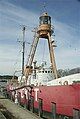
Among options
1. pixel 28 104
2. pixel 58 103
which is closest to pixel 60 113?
pixel 58 103

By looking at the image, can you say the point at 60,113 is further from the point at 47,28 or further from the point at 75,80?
the point at 47,28

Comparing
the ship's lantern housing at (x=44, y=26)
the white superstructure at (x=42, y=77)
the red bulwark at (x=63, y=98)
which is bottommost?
the red bulwark at (x=63, y=98)

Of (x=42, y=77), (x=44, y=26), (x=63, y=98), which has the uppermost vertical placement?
(x=44, y=26)

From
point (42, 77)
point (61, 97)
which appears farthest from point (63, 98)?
point (42, 77)

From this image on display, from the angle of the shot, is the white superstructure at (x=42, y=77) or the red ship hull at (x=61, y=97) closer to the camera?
the red ship hull at (x=61, y=97)

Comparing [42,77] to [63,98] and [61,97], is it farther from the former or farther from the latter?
[63,98]

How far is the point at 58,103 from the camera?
1845 cm

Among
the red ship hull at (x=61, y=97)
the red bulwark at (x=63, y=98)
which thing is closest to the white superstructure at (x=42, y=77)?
the red ship hull at (x=61, y=97)

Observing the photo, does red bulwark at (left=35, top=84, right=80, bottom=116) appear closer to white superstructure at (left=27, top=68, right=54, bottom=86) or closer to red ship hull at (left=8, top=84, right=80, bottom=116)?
red ship hull at (left=8, top=84, right=80, bottom=116)

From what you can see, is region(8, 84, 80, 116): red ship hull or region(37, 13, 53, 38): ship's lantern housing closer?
region(8, 84, 80, 116): red ship hull

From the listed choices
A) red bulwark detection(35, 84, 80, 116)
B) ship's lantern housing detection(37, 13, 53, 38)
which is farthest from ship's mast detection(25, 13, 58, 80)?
red bulwark detection(35, 84, 80, 116)

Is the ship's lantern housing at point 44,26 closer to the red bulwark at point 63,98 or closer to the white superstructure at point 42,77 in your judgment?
the white superstructure at point 42,77

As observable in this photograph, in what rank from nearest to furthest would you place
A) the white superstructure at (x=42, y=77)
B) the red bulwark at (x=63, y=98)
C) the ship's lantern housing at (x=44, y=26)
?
the red bulwark at (x=63, y=98)
the white superstructure at (x=42, y=77)
the ship's lantern housing at (x=44, y=26)

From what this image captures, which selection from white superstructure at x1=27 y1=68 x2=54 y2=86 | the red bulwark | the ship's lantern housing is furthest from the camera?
the ship's lantern housing
